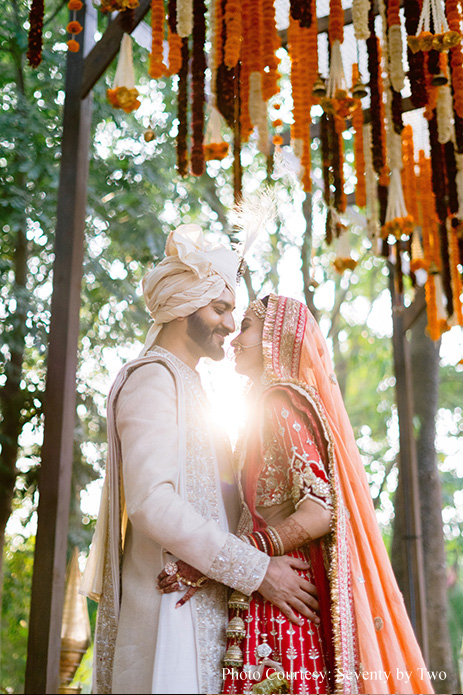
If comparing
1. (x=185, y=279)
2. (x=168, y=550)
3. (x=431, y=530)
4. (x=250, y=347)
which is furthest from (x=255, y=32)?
(x=431, y=530)

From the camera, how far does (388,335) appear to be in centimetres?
1277

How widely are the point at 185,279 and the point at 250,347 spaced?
332 mm

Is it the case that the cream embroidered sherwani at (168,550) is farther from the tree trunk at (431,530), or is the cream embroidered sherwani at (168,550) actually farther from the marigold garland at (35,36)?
the tree trunk at (431,530)

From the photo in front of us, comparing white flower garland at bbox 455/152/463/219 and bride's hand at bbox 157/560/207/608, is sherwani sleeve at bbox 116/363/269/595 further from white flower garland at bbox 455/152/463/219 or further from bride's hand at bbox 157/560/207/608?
white flower garland at bbox 455/152/463/219

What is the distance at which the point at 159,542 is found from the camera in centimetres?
233

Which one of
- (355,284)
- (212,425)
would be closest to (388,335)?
(355,284)

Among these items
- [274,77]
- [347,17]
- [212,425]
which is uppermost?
[347,17]

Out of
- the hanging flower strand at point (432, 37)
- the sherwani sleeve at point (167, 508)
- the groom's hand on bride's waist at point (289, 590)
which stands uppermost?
the hanging flower strand at point (432, 37)

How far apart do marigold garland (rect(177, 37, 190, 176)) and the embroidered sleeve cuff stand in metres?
1.16

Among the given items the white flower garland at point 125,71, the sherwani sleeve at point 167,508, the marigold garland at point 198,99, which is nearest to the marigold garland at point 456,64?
the marigold garland at point 198,99

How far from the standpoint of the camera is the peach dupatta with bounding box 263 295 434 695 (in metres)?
2.39

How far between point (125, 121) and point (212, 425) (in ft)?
15.7

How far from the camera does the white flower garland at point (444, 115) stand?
2723 millimetres

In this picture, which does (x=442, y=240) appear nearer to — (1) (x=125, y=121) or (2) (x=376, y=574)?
(2) (x=376, y=574)
